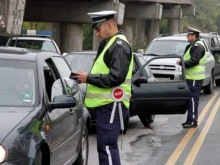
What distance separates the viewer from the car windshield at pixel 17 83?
636cm

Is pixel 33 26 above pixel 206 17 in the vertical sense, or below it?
above

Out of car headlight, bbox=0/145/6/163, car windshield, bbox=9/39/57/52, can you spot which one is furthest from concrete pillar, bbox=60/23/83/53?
car headlight, bbox=0/145/6/163

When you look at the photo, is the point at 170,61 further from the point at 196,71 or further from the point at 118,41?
the point at 118,41

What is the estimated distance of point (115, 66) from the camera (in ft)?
21.0

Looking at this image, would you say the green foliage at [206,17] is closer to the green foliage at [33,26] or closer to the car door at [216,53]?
the green foliage at [33,26]

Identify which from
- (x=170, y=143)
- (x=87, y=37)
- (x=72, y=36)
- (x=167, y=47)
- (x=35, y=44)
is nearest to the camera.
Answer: (x=170, y=143)

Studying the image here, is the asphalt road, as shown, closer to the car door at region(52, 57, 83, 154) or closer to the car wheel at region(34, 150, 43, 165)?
the car door at region(52, 57, 83, 154)

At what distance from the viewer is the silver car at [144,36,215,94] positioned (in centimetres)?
1913

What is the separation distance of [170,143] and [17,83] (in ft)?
17.2

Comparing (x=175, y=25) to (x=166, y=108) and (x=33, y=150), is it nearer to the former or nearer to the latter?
(x=166, y=108)

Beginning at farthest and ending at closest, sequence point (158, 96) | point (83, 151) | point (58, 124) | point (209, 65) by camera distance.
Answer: point (209, 65)
point (158, 96)
point (83, 151)
point (58, 124)

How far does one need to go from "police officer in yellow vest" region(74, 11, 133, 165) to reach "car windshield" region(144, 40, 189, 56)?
43.4 feet

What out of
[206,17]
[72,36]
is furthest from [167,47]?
[206,17]

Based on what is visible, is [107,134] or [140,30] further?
[140,30]
